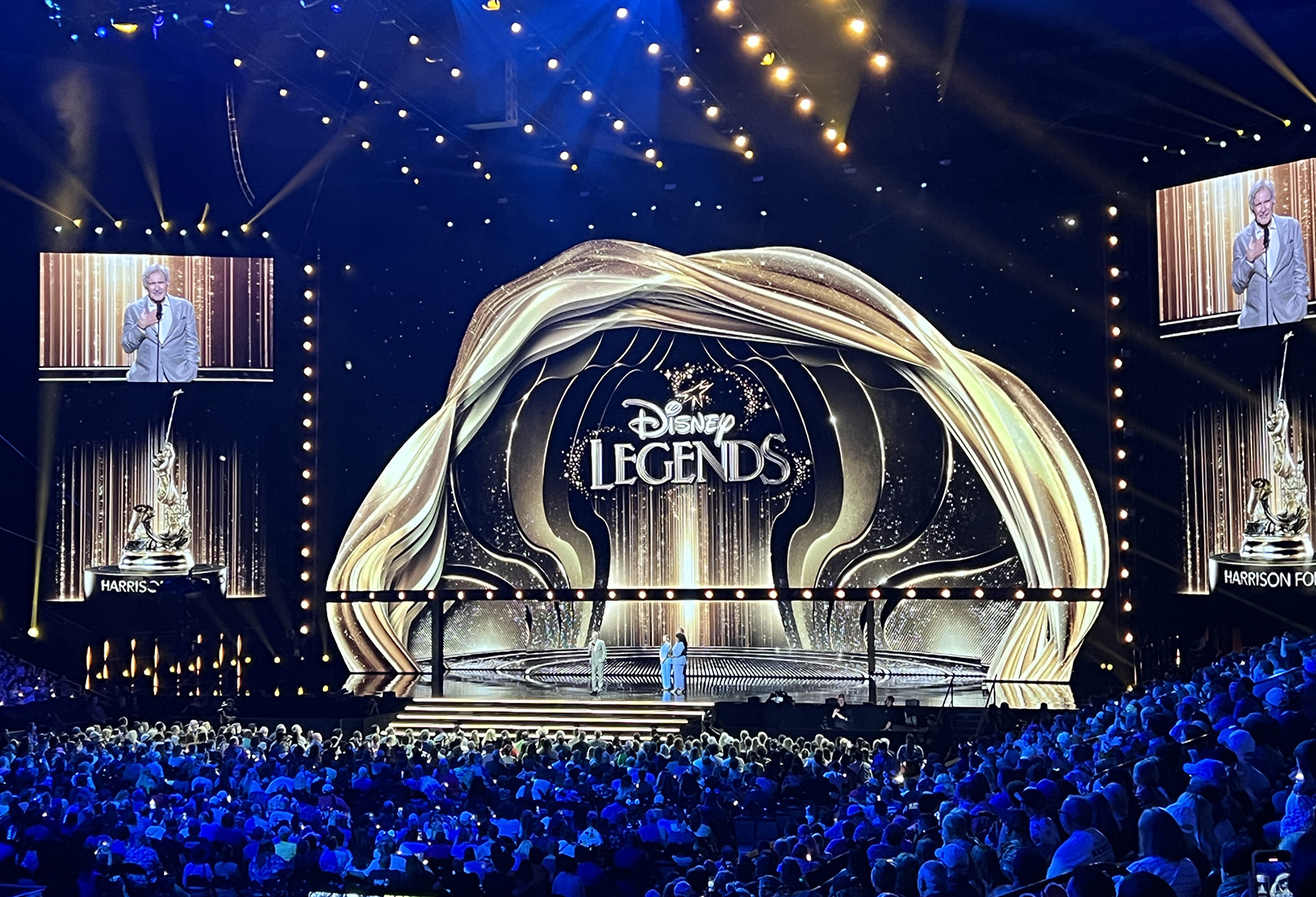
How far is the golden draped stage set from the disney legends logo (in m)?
0.22

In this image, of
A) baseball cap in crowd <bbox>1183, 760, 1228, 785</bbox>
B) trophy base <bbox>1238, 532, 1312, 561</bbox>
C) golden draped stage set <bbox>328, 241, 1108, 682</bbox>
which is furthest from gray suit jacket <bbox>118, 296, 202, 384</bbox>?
baseball cap in crowd <bbox>1183, 760, 1228, 785</bbox>

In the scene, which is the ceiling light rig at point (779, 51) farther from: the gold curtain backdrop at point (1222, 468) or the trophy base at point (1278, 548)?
the trophy base at point (1278, 548)

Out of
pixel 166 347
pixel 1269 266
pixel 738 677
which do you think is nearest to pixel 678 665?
pixel 738 677

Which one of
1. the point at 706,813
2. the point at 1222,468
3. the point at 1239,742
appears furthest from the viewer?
the point at 1222,468

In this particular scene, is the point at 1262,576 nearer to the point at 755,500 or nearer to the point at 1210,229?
the point at 1210,229

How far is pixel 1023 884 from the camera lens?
527cm

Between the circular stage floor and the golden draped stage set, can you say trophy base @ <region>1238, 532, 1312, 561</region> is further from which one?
the circular stage floor

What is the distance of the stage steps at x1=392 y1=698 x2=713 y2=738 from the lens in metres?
16.9

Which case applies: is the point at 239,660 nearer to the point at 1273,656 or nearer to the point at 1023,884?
the point at 1273,656

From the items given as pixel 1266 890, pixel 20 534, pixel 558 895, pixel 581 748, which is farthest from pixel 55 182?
pixel 1266 890

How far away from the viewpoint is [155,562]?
19922mm

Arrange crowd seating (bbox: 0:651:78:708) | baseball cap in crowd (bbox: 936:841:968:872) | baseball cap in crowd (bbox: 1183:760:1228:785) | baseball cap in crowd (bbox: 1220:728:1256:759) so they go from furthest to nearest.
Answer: crowd seating (bbox: 0:651:78:708)
baseball cap in crowd (bbox: 1220:728:1256:759)
baseball cap in crowd (bbox: 936:841:968:872)
baseball cap in crowd (bbox: 1183:760:1228:785)

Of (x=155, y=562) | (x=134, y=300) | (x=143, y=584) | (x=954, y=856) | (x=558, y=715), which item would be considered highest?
(x=134, y=300)

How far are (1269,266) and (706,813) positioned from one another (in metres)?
10.5
